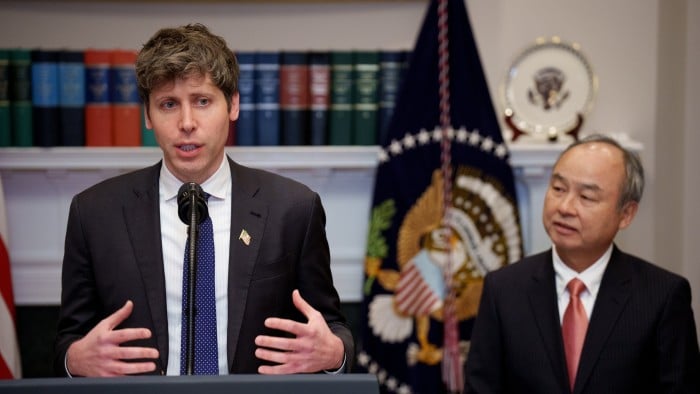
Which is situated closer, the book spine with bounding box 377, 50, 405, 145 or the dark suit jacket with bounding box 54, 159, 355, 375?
the dark suit jacket with bounding box 54, 159, 355, 375

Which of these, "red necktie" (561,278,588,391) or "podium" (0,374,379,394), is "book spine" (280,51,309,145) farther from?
"podium" (0,374,379,394)

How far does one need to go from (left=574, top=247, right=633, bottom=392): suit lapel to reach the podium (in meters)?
1.39

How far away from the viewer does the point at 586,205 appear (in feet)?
7.47

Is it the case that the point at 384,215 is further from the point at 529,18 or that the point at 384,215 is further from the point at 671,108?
the point at 671,108

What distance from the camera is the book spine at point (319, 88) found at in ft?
10.4

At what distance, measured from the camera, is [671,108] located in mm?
3363

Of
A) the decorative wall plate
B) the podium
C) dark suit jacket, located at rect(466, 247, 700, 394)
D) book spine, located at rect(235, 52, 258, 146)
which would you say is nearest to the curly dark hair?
the podium

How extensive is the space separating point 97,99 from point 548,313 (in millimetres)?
1891

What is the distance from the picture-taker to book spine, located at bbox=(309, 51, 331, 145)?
3168mm

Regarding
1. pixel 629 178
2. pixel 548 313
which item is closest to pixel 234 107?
pixel 548 313

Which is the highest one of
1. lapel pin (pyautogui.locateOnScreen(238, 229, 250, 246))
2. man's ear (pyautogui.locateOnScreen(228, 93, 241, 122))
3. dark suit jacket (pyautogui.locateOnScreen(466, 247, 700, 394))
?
man's ear (pyautogui.locateOnScreen(228, 93, 241, 122))

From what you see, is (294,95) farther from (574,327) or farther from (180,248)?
(180,248)

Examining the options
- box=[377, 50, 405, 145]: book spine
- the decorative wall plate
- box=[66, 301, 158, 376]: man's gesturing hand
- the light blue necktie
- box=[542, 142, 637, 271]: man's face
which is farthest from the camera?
the decorative wall plate

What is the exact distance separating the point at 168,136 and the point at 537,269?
1.21 meters
